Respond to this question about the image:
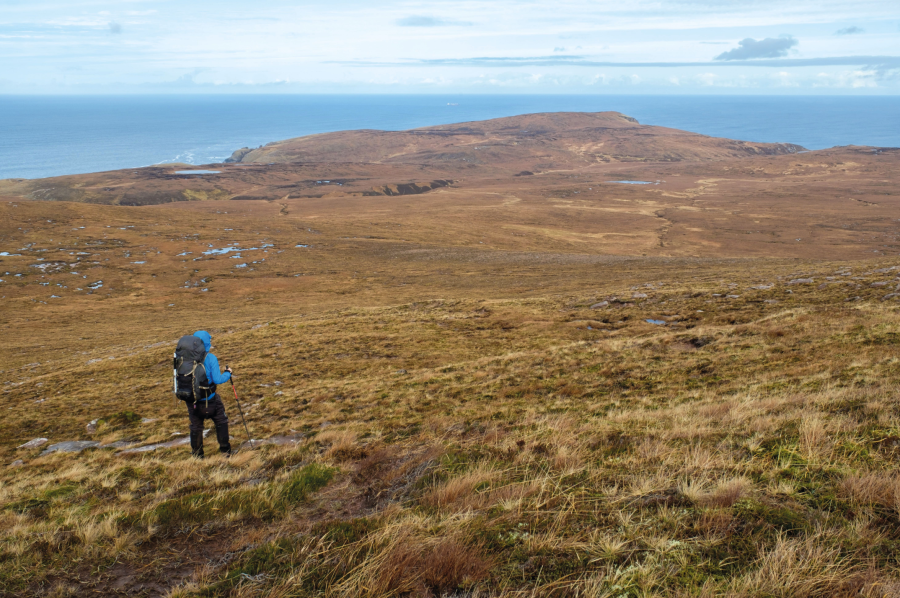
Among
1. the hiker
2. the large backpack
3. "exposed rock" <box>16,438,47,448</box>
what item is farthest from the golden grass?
the large backpack

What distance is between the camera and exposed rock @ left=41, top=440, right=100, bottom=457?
12.1 m

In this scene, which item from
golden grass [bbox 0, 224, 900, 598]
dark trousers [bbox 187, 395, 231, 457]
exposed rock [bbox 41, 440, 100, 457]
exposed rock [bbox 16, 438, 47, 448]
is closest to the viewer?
golden grass [bbox 0, 224, 900, 598]

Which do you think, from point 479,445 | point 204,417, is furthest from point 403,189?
point 479,445

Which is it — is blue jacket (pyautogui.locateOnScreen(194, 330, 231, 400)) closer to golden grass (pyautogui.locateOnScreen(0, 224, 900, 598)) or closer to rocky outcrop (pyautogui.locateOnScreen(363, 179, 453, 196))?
golden grass (pyautogui.locateOnScreen(0, 224, 900, 598))

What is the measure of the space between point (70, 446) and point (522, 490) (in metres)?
12.8

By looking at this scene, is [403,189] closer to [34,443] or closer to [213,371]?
[34,443]

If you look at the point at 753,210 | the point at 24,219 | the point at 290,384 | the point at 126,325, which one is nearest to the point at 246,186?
the point at 24,219

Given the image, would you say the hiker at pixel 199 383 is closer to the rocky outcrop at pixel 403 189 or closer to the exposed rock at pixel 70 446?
the exposed rock at pixel 70 446

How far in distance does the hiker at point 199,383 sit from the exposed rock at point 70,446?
4.37 meters

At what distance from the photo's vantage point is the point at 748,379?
11680mm

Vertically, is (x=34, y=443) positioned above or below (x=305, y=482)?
below

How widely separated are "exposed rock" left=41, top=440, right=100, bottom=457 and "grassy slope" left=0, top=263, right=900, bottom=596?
429 mm

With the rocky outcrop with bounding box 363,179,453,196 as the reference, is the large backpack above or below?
below

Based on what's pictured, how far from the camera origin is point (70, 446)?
12.5m
